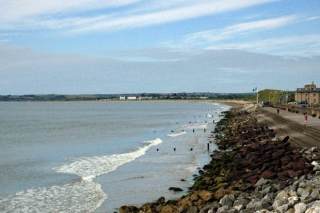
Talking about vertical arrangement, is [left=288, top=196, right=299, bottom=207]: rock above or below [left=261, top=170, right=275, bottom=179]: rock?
above

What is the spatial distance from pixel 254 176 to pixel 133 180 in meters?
7.71

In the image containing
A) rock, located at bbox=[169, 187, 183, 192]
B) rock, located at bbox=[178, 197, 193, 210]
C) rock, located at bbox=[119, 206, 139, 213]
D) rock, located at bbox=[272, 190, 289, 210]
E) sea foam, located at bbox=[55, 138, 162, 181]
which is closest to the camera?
Answer: rock, located at bbox=[272, 190, 289, 210]

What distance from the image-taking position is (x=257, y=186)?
675 inches

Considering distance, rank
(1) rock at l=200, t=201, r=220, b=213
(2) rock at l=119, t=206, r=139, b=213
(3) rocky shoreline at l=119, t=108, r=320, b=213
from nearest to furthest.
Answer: (3) rocky shoreline at l=119, t=108, r=320, b=213 < (1) rock at l=200, t=201, r=220, b=213 < (2) rock at l=119, t=206, r=139, b=213

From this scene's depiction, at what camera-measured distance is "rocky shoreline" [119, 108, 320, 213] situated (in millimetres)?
13202

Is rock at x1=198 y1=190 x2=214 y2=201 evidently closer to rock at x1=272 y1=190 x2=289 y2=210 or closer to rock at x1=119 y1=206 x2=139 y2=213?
rock at x1=119 y1=206 x2=139 y2=213

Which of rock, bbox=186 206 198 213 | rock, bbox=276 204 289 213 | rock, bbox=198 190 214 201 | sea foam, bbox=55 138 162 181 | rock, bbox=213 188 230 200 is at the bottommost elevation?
sea foam, bbox=55 138 162 181

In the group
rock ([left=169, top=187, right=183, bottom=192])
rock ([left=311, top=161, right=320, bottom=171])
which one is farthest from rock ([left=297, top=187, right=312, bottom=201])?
rock ([left=169, top=187, right=183, bottom=192])

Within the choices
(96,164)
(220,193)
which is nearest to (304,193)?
(220,193)

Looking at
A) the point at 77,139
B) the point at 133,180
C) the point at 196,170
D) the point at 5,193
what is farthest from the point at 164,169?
the point at 77,139

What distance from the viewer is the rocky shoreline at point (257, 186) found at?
13202 millimetres

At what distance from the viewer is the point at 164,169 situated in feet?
97.3

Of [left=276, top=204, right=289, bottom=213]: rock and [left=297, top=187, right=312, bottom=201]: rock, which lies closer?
[left=276, top=204, right=289, bottom=213]: rock

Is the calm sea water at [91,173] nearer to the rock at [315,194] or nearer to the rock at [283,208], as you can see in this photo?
the rock at [283,208]
